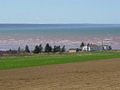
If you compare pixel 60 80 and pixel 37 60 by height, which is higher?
pixel 37 60

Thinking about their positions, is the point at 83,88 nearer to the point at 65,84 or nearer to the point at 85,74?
the point at 65,84

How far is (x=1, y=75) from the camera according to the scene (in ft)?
73.8

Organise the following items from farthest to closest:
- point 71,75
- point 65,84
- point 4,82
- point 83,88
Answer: point 71,75, point 4,82, point 65,84, point 83,88

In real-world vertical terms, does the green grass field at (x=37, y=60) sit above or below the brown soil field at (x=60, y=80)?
above

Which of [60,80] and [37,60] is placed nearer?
[60,80]

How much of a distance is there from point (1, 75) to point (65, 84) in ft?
17.1

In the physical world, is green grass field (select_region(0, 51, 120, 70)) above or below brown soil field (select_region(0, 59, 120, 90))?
above

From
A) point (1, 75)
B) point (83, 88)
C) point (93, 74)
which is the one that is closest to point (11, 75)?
point (1, 75)

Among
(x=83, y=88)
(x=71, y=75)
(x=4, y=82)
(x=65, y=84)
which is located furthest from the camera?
(x=71, y=75)

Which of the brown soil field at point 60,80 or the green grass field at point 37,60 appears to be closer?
the brown soil field at point 60,80

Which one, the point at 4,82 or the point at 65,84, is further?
the point at 4,82

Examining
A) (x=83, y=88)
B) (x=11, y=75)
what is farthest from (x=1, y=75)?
(x=83, y=88)

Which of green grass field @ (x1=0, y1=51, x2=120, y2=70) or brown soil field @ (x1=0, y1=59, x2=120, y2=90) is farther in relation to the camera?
green grass field @ (x1=0, y1=51, x2=120, y2=70)

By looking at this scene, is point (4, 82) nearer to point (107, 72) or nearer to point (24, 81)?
point (24, 81)
